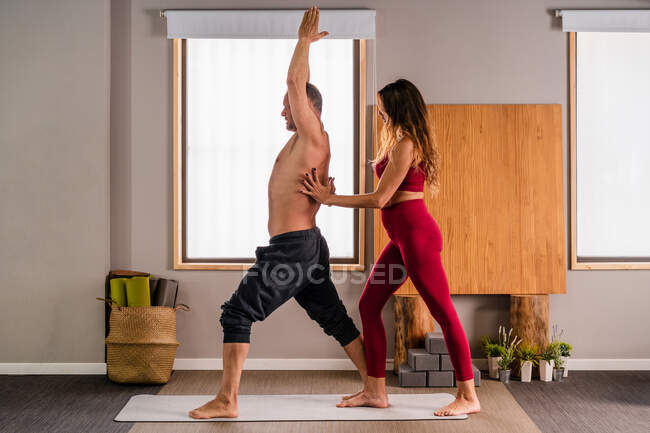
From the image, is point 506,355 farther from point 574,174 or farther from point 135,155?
point 135,155

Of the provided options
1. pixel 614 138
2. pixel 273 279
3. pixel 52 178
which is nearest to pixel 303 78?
pixel 273 279

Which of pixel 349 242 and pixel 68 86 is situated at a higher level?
pixel 68 86

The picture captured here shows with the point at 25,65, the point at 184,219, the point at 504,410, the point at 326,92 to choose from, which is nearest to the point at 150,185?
the point at 184,219

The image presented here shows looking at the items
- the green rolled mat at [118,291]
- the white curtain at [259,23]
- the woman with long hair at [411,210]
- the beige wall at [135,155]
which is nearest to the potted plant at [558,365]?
the beige wall at [135,155]

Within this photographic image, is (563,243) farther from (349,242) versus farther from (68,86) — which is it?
(68,86)

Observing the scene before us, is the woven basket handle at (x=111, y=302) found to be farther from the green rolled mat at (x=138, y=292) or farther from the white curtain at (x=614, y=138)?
the white curtain at (x=614, y=138)

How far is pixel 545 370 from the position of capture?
3.14 meters

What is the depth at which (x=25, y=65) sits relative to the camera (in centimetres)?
332

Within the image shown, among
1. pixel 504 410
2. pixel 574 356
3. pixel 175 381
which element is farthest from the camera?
pixel 574 356

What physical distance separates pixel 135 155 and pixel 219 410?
5.64 ft

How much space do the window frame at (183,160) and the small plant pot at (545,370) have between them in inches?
45.8

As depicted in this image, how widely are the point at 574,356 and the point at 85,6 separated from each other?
12.0 feet

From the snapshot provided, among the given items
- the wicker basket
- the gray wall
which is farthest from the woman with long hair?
the gray wall

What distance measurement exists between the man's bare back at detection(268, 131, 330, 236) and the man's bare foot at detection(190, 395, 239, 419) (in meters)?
0.78
